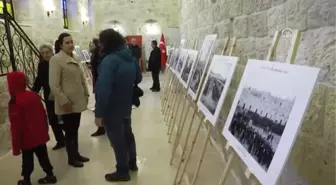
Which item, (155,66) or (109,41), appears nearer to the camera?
(109,41)

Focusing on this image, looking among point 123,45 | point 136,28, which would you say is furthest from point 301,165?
point 136,28

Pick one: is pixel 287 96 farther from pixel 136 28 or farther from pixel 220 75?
pixel 136 28

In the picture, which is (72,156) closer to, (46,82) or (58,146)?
(58,146)

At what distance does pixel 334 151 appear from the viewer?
138 cm

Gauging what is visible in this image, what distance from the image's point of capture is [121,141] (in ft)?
9.30

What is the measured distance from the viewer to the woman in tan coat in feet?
9.99

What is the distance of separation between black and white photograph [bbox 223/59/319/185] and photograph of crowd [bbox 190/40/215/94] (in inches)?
50.4

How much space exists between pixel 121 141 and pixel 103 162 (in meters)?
0.75

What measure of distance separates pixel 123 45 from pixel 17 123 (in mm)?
1109

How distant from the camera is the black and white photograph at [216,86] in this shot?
191 centimetres

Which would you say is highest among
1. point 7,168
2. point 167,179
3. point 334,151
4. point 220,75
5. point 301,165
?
point 220,75

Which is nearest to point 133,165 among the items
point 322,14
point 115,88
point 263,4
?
point 115,88

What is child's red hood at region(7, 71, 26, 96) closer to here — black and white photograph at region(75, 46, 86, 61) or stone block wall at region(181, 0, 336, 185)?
stone block wall at region(181, 0, 336, 185)

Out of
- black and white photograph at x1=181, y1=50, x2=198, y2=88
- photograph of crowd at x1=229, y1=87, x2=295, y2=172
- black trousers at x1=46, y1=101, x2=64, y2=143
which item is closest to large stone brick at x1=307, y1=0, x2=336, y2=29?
photograph of crowd at x1=229, y1=87, x2=295, y2=172
